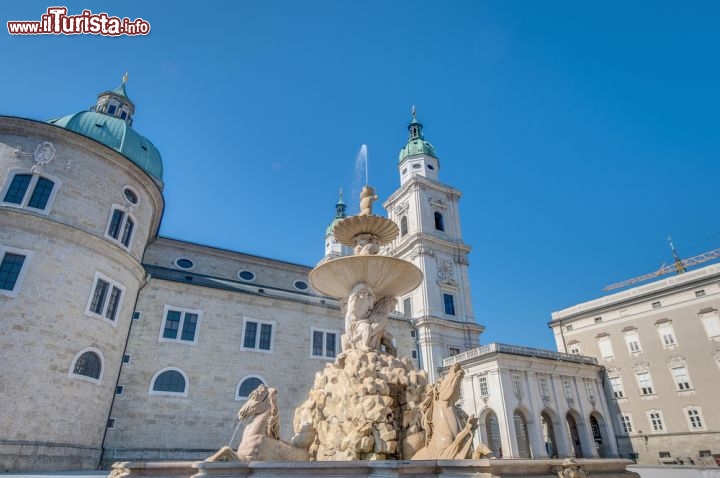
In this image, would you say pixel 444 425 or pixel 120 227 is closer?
pixel 444 425

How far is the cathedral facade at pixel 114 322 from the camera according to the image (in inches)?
603

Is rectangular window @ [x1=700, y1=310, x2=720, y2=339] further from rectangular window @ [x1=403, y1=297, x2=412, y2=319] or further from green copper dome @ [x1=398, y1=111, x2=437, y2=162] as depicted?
green copper dome @ [x1=398, y1=111, x2=437, y2=162]

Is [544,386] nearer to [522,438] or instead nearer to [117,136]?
[522,438]

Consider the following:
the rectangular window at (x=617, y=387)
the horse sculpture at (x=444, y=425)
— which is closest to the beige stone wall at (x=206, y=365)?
the horse sculpture at (x=444, y=425)

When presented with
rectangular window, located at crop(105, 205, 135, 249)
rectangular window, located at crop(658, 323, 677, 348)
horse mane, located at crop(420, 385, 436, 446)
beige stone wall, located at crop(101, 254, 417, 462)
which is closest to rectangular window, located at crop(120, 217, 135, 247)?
rectangular window, located at crop(105, 205, 135, 249)

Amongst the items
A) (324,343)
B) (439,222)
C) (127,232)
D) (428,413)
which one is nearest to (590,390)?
(439,222)

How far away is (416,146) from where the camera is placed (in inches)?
1745

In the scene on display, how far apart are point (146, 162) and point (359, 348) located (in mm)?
22314

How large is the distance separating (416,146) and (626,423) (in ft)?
103

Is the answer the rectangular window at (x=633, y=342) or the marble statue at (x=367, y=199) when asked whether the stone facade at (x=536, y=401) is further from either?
the marble statue at (x=367, y=199)

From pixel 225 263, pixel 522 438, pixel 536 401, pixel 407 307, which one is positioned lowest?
pixel 522 438

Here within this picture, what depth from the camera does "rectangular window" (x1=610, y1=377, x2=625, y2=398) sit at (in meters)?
32.3

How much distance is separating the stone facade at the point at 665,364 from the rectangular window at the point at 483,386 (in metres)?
12.1

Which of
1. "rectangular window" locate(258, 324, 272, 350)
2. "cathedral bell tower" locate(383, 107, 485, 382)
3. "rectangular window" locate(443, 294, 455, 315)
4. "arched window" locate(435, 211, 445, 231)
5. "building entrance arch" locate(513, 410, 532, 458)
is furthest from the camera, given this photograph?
"arched window" locate(435, 211, 445, 231)
